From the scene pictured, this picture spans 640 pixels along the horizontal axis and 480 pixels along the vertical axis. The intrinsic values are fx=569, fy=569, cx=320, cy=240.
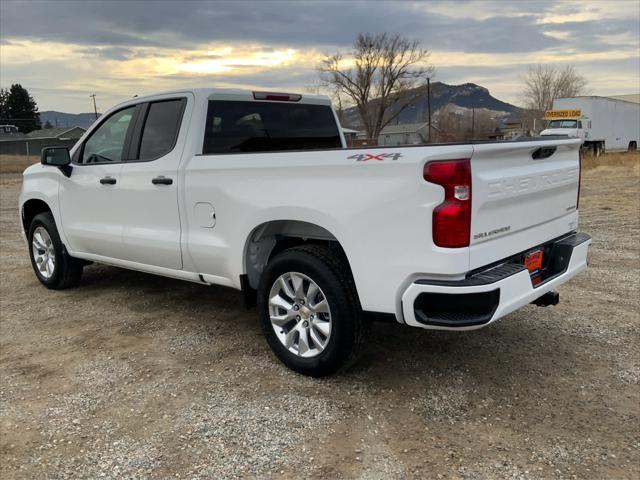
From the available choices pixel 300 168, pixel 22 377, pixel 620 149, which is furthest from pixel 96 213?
pixel 620 149

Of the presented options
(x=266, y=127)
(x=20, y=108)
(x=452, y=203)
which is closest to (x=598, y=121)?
(x=266, y=127)

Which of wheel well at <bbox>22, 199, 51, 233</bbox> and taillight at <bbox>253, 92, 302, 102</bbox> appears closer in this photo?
taillight at <bbox>253, 92, 302, 102</bbox>

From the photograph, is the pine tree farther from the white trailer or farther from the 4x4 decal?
the 4x4 decal

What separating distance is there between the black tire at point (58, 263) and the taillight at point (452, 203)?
14.4 feet

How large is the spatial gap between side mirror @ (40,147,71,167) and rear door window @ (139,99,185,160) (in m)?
1.10

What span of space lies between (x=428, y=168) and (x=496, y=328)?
231 centimetres

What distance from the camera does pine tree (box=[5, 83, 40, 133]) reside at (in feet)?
277

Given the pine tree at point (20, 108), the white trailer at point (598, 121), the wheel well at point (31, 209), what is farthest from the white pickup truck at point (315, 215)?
the pine tree at point (20, 108)

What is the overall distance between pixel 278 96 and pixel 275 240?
147 cm

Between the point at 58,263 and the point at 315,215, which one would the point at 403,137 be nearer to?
the point at 58,263

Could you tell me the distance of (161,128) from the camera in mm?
4684

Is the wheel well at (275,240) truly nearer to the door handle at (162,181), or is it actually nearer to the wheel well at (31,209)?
the door handle at (162,181)

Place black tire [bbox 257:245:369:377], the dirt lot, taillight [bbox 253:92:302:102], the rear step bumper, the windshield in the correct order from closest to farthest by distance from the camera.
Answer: the dirt lot < the rear step bumper < black tire [bbox 257:245:369:377] < taillight [bbox 253:92:302:102] < the windshield

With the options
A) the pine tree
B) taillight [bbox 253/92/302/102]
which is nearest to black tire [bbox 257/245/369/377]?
taillight [bbox 253/92/302/102]
